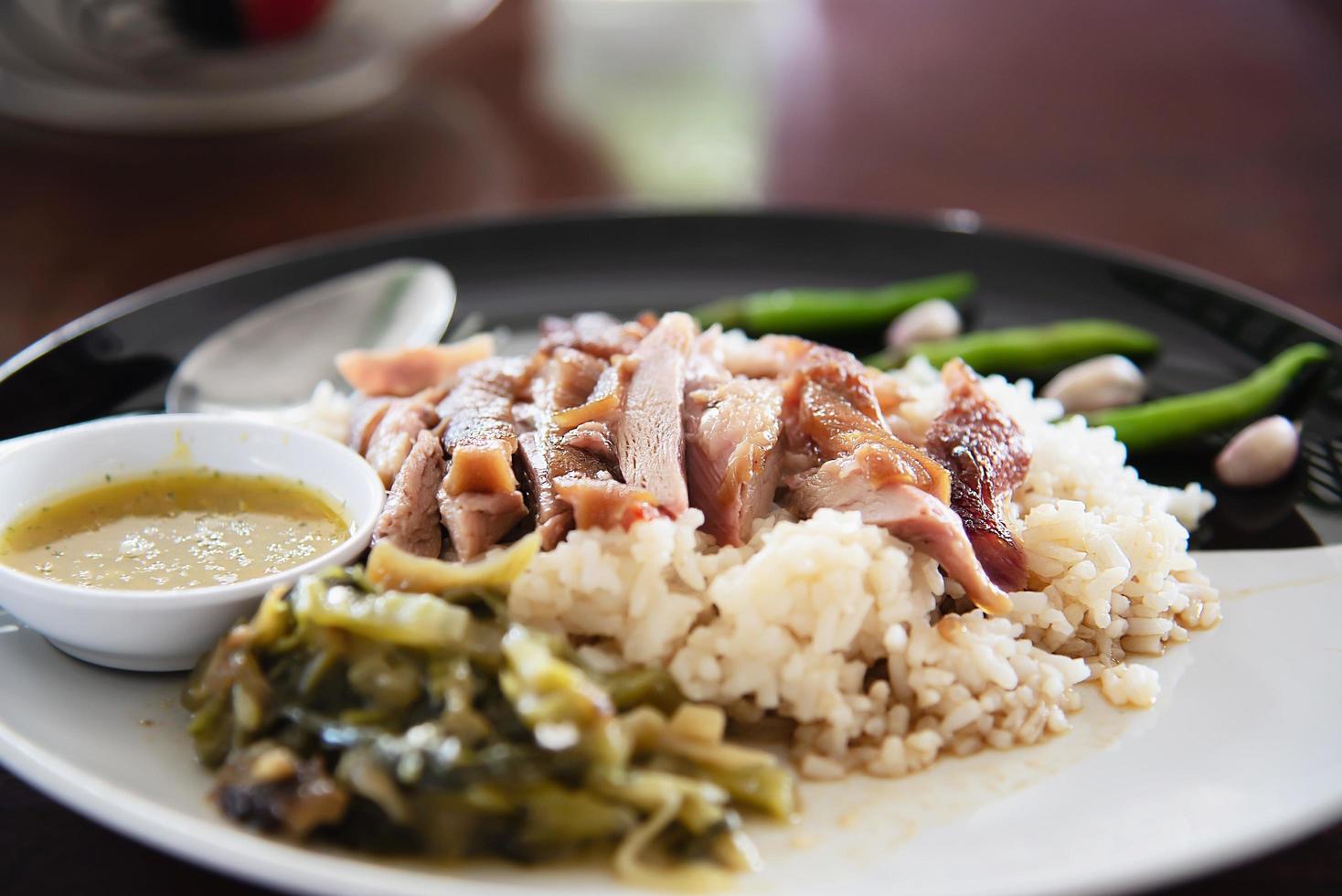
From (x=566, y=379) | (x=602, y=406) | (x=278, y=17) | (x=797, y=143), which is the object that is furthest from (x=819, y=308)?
(x=278, y=17)

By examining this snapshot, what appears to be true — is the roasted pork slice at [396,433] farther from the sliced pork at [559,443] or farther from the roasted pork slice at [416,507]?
the sliced pork at [559,443]

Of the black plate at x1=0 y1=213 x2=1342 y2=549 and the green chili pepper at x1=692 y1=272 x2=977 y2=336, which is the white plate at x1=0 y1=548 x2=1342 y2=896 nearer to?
the black plate at x1=0 y1=213 x2=1342 y2=549

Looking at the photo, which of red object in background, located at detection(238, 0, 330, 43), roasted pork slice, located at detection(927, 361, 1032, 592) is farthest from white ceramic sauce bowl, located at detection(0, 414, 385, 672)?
red object in background, located at detection(238, 0, 330, 43)

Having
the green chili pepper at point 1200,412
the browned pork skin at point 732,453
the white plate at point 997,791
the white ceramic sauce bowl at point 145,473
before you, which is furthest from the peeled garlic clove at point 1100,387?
the white ceramic sauce bowl at point 145,473

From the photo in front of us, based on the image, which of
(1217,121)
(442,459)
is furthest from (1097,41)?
(442,459)

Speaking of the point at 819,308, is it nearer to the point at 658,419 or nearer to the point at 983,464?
the point at 983,464

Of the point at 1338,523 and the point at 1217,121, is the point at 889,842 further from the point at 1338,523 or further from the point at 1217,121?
the point at 1217,121

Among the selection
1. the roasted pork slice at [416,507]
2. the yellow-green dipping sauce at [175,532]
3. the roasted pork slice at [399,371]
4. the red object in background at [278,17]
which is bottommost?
the yellow-green dipping sauce at [175,532]
